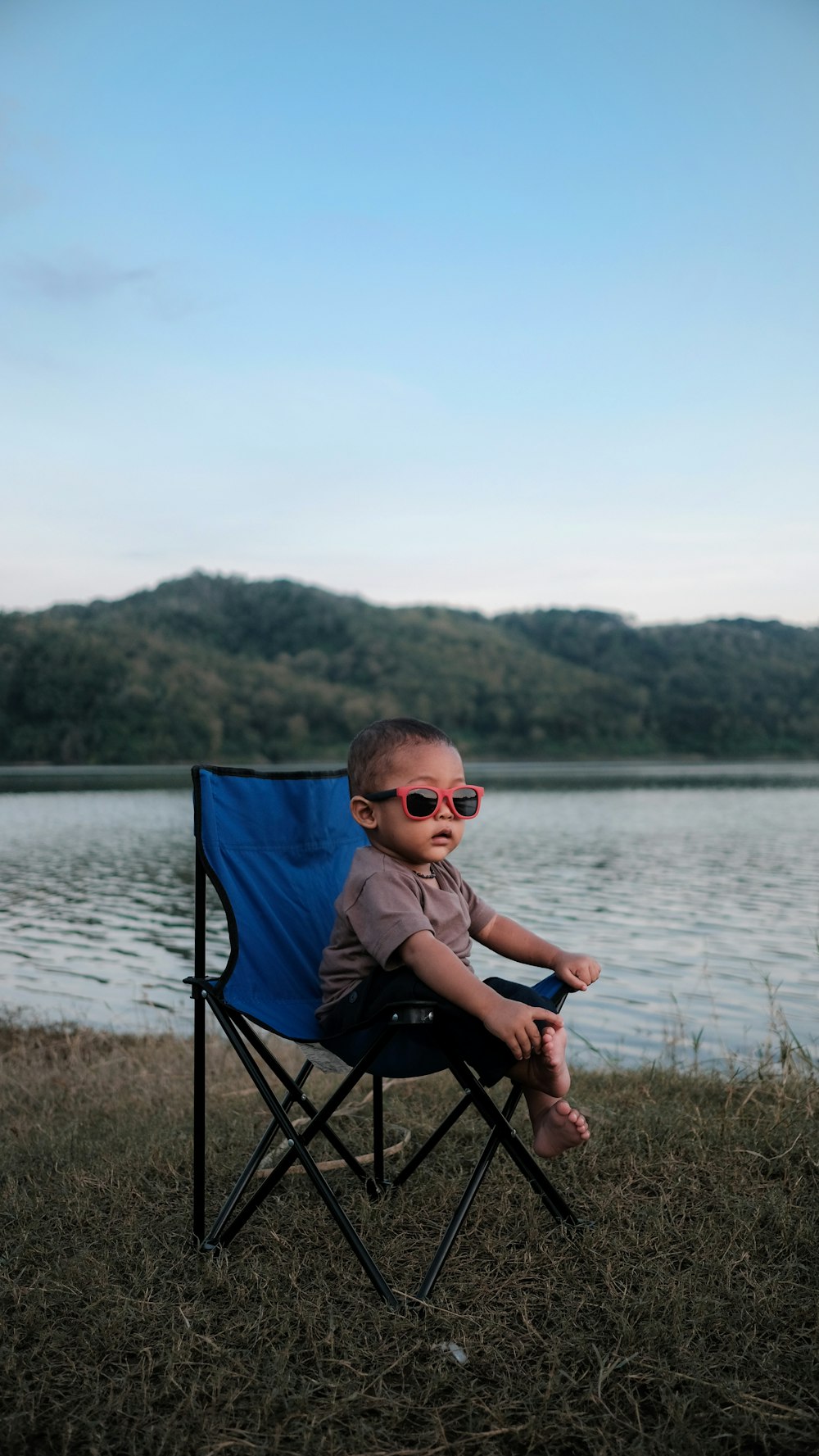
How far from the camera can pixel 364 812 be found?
93.7 inches

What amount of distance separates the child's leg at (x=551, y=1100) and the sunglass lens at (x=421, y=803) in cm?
53

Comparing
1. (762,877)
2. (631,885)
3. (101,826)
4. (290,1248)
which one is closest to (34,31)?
(290,1248)

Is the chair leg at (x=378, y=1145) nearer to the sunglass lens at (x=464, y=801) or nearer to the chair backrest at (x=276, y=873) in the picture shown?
the chair backrest at (x=276, y=873)

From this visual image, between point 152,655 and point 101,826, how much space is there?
4189 centimetres

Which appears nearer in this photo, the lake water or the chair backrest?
the chair backrest

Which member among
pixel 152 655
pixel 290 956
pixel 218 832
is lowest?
pixel 290 956

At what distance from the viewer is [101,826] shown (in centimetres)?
2634

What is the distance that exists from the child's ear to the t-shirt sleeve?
15 cm

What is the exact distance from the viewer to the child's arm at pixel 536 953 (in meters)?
2.30

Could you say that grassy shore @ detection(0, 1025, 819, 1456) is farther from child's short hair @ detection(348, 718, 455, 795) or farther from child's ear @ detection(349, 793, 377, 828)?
child's short hair @ detection(348, 718, 455, 795)

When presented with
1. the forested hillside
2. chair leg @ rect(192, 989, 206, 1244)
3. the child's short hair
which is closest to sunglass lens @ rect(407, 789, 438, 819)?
the child's short hair

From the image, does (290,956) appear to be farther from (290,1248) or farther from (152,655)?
(152,655)

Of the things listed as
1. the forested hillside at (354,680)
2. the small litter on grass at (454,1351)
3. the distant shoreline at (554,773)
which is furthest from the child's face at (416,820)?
the forested hillside at (354,680)

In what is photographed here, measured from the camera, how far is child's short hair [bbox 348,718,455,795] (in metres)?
2.36
